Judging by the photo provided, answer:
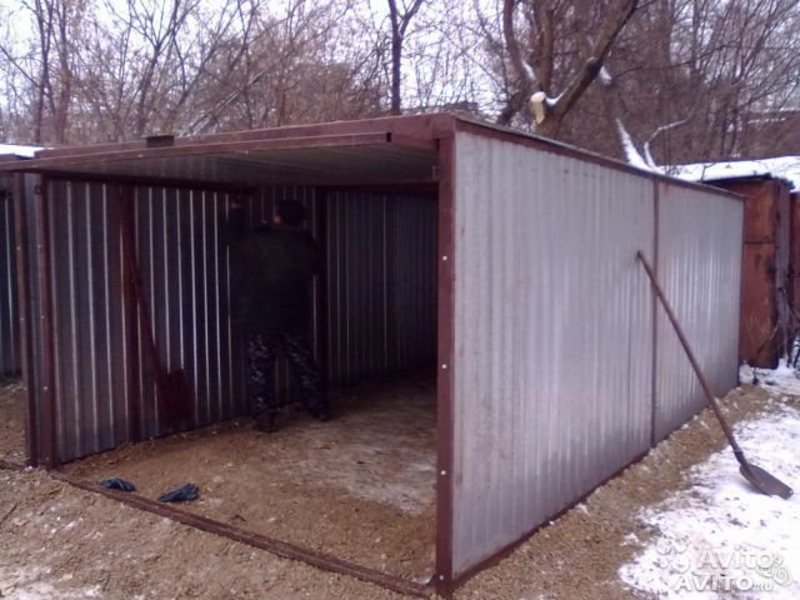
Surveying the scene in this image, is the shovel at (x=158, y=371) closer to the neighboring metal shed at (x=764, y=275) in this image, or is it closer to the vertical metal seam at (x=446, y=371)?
the vertical metal seam at (x=446, y=371)

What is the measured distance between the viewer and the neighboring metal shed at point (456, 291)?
3668 millimetres

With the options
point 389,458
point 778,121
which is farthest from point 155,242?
point 778,121

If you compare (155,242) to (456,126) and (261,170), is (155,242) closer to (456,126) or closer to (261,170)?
(261,170)

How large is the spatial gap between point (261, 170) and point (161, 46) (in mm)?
10303

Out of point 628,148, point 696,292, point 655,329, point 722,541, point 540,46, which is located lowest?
point 722,541

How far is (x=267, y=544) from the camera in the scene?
13.3ft

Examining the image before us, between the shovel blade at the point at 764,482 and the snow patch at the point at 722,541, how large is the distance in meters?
0.05

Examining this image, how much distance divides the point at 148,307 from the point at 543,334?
123 inches

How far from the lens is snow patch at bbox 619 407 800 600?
3.83 meters

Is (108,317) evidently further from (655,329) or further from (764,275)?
(764,275)

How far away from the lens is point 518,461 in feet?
13.5

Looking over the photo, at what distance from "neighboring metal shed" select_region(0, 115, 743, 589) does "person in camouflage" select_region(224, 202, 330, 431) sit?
1.14 feet

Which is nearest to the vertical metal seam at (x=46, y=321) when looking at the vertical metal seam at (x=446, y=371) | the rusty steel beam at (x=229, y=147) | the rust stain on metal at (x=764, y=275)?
the rusty steel beam at (x=229, y=147)

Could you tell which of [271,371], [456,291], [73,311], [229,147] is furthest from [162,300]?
[456,291]
